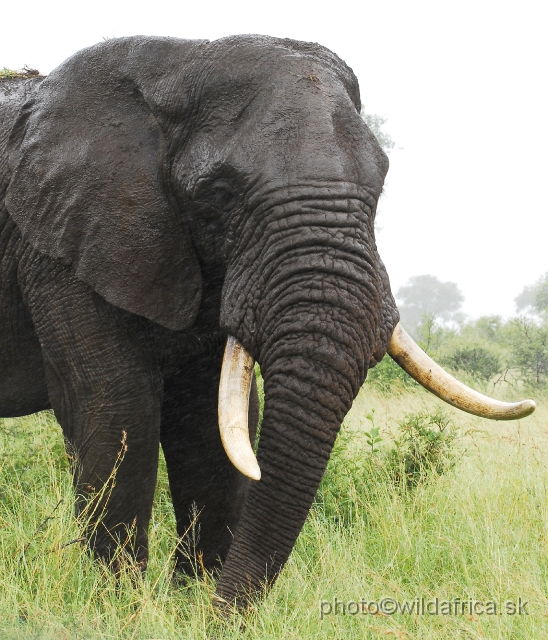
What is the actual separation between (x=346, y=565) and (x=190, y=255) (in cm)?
189

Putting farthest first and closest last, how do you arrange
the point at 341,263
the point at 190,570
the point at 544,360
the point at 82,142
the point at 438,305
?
the point at 438,305, the point at 544,360, the point at 190,570, the point at 82,142, the point at 341,263

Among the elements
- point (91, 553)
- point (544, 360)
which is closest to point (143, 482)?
point (91, 553)

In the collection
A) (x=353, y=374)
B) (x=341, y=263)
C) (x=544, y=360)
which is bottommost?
(x=544, y=360)

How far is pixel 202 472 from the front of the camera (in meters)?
5.27

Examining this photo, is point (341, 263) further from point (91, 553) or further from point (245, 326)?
point (91, 553)

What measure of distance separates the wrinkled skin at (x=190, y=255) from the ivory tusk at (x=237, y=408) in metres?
0.07

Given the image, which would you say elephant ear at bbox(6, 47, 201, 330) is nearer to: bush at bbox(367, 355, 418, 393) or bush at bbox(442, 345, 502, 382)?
bush at bbox(367, 355, 418, 393)

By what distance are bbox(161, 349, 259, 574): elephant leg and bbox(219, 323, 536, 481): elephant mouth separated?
3.50ft

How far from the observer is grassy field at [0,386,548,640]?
402 cm

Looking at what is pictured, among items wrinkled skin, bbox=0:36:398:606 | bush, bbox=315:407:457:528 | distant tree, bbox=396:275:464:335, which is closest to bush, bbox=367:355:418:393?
bush, bbox=315:407:457:528

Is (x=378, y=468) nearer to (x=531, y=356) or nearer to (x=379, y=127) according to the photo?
(x=531, y=356)

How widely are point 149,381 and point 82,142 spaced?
115 centimetres

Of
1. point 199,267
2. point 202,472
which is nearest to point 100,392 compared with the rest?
point 199,267

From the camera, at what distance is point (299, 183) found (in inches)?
149
